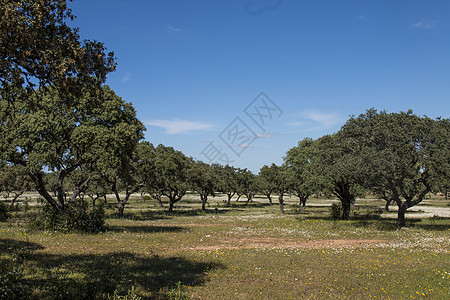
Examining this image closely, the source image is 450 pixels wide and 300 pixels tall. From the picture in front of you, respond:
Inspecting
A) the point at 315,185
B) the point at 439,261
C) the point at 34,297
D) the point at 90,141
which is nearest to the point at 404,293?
the point at 439,261

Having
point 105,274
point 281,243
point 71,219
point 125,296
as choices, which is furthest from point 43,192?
point 125,296

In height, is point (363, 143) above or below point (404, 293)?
above

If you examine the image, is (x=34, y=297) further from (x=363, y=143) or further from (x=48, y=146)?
(x=363, y=143)

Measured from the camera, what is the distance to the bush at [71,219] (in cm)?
2291

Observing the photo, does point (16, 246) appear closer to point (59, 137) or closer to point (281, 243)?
point (59, 137)

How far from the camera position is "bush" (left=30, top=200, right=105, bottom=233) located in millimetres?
22906

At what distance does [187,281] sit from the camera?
11742 mm

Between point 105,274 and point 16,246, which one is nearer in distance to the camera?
point 105,274

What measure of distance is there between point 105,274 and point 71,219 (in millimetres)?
14391

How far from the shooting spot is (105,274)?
1126 centimetres

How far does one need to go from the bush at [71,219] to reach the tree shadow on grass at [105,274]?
6.55 meters

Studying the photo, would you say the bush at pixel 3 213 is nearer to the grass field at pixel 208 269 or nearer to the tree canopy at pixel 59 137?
the tree canopy at pixel 59 137

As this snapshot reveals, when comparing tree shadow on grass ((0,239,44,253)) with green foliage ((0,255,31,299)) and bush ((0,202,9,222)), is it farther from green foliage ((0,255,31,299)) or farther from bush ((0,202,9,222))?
bush ((0,202,9,222))

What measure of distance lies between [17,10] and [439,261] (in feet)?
66.5
